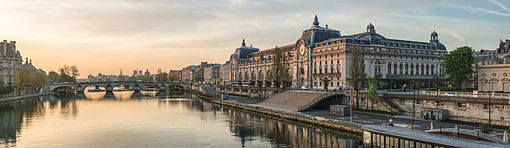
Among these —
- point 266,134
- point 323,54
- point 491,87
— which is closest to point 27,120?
point 266,134

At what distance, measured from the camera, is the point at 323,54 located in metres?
102

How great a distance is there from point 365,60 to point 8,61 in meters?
128

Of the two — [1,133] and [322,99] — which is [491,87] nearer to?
[322,99]

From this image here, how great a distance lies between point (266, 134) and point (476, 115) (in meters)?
27.8

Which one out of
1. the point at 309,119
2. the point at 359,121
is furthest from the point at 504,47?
the point at 359,121

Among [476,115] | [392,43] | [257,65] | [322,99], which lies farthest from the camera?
[257,65]

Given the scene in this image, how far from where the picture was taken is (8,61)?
5364 inches

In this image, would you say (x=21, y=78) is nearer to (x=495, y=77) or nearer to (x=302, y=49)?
(x=302, y=49)

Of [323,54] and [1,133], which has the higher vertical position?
[323,54]

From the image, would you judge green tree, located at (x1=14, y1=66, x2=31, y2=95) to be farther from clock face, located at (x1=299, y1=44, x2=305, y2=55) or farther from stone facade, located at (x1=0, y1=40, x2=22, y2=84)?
clock face, located at (x1=299, y1=44, x2=305, y2=55)

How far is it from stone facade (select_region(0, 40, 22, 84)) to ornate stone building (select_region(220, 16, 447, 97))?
89.8m

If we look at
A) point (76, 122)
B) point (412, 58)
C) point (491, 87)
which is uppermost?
point (412, 58)

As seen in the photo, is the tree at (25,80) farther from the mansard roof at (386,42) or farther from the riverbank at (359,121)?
the mansard roof at (386,42)

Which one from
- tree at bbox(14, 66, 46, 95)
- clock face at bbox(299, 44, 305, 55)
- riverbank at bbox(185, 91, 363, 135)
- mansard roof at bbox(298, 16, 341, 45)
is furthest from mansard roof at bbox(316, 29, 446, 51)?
tree at bbox(14, 66, 46, 95)
